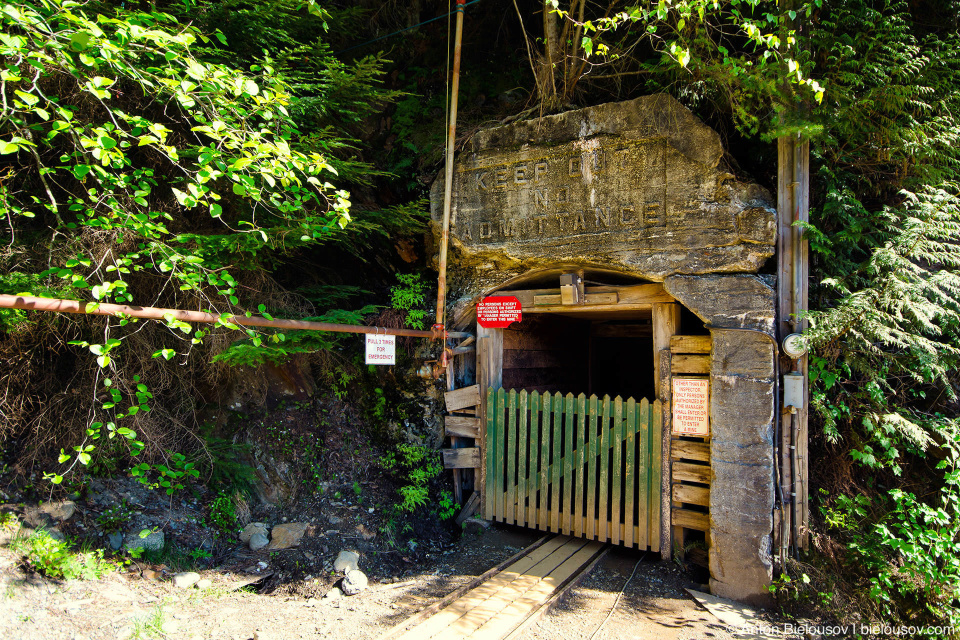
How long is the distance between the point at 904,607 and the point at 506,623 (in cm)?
312

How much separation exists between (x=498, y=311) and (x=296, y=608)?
11.5 feet

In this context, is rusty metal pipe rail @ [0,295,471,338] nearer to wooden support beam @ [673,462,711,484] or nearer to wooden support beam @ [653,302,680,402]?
wooden support beam @ [653,302,680,402]

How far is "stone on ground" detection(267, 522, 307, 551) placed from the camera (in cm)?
503

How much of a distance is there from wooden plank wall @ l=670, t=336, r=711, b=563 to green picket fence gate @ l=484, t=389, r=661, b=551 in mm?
179

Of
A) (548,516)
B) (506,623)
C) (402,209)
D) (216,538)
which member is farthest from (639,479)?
(216,538)

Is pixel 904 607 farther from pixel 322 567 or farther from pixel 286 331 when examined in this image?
pixel 286 331

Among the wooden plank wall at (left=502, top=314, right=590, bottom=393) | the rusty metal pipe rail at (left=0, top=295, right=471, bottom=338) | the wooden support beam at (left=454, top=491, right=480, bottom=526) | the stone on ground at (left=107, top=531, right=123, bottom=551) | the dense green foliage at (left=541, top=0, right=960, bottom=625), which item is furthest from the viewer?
the wooden plank wall at (left=502, top=314, right=590, bottom=393)

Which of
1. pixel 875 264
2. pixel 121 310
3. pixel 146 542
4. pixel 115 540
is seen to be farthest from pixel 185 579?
pixel 875 264

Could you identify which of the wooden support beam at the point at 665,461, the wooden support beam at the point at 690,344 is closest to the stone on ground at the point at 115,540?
the wooden support beam at the point at 665,461

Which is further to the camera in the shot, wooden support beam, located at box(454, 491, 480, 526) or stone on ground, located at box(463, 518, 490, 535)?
wooden support beam, located at box(454, 491, 480, 526)

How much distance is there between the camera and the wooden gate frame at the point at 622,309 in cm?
512

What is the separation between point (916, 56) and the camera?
4434 mm

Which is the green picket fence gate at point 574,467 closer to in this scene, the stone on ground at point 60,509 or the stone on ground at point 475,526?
the stone on ground at point 475,526

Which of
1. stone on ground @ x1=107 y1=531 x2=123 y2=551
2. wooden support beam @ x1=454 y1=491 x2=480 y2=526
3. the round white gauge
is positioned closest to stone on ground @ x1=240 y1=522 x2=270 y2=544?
stone on ground @ x1=107 y1=531 x2=123 y2=551
